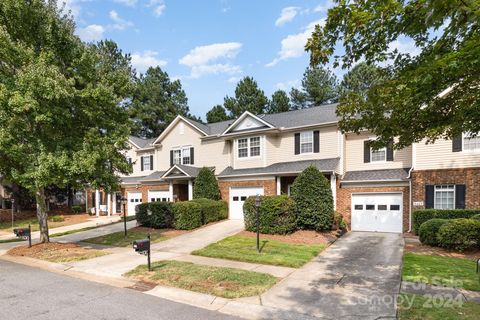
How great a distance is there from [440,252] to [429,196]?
4.77 m

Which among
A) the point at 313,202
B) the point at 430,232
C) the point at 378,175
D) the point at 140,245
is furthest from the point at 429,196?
the point at 140,245

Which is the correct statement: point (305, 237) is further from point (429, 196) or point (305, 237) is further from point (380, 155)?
point (380, 155)

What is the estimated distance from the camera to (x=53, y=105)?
469 inches

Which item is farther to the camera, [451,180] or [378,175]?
[378,175]

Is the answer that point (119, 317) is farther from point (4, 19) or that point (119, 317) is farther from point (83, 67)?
point (4, 19)

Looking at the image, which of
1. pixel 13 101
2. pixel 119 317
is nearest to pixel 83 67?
pixel 13 101

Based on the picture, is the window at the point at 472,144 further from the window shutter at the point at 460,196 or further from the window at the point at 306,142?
the window at the point at 306,142

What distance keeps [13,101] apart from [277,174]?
13.6 metres

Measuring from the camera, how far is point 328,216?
15531 mm

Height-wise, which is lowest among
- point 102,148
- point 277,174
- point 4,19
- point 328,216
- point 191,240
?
point 191,240

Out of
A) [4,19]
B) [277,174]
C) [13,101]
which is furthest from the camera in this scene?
[277,174]

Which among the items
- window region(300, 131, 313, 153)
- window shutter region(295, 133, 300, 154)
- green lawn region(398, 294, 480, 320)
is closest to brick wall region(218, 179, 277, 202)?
window shutter region(295, 133, 300, 154)

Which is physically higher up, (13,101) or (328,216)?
(13,101)

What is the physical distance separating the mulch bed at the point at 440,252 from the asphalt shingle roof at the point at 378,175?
4.68 m
